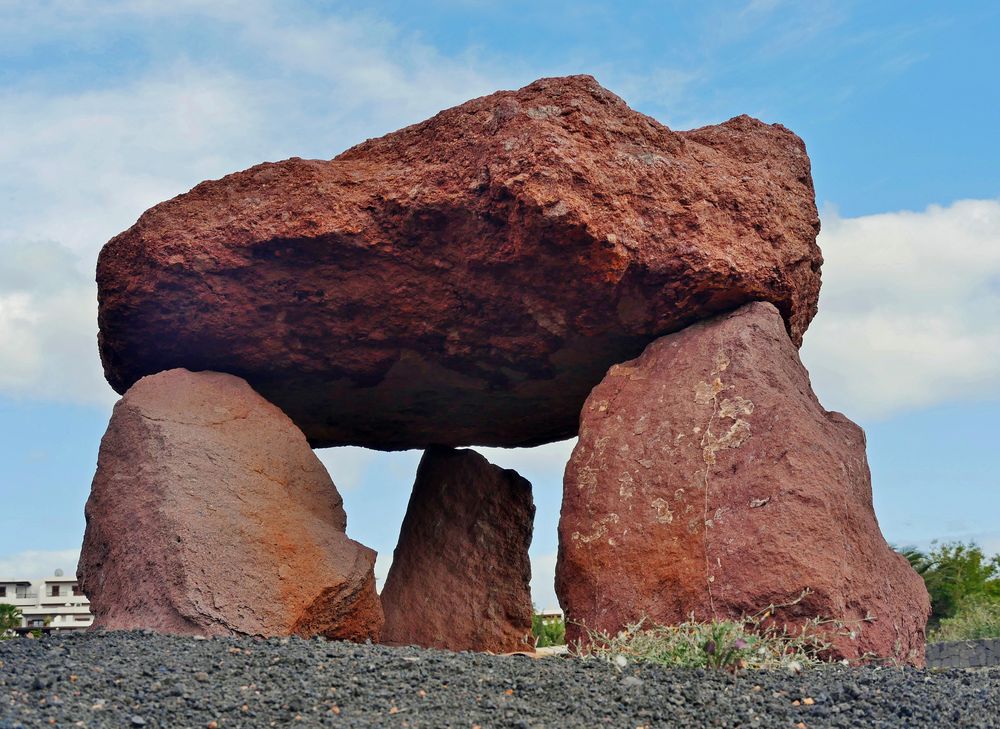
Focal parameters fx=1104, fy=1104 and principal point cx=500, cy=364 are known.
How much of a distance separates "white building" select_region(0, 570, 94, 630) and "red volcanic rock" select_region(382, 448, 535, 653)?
2954 cm

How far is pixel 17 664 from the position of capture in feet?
18.1

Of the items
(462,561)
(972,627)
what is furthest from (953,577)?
(462,561)

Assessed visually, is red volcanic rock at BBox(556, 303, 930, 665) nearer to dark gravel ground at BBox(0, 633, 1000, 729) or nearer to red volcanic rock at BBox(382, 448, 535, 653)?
dark gravel ground at BBox(0, 633, 1000, 729)

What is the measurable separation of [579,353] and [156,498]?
321cm

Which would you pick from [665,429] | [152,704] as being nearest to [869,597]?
[665,429]

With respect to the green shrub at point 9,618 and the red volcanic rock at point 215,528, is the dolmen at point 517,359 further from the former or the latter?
the green shrub at point 9,618

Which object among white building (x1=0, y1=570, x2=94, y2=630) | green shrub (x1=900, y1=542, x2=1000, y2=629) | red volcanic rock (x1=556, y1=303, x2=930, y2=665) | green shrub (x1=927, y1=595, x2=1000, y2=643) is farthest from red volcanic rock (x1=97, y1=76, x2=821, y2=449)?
white building (x1=0, y1=570, x2=94, y2=630)

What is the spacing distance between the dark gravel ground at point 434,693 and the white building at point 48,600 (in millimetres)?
34014

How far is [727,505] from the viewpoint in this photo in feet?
22.1

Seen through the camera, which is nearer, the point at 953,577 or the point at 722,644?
the point at 722,644

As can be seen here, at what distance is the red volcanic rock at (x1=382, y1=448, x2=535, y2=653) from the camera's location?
10188 mm

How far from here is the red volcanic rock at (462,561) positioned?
33.4 feet

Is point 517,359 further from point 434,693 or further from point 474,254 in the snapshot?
point 434,693

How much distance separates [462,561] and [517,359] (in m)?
2.83
